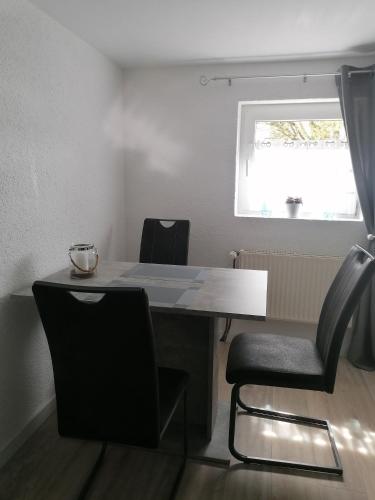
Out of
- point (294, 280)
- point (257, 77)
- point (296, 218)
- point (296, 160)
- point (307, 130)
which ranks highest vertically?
point (257, 77)

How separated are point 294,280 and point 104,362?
1902 millimetres

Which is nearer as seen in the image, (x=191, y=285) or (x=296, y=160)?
(x=191, y=285)

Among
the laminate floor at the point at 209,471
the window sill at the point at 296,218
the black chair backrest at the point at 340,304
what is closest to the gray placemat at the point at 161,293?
the black chair backrest at the point at 340,304

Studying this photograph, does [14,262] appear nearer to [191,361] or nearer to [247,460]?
[191,361]

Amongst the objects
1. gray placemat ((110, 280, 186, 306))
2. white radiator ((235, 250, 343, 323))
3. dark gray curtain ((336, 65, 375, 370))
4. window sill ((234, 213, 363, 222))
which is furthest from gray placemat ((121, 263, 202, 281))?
dark gray curtain ((336, 65, 375, 370))

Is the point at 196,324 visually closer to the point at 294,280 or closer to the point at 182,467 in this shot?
the point at 182,467

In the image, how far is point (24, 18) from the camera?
1.73 metres

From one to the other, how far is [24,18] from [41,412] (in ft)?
6.72

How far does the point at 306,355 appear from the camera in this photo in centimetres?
177

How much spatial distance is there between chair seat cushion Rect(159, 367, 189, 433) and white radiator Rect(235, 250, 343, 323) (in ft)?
4.64

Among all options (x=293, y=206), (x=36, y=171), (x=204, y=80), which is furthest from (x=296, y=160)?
(x=36, y=171)

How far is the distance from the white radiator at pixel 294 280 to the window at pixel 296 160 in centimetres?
36

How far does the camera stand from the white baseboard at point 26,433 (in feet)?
5.70

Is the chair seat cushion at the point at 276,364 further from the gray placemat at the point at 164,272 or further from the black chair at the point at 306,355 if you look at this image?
the gray placemat at the point at 164,272
